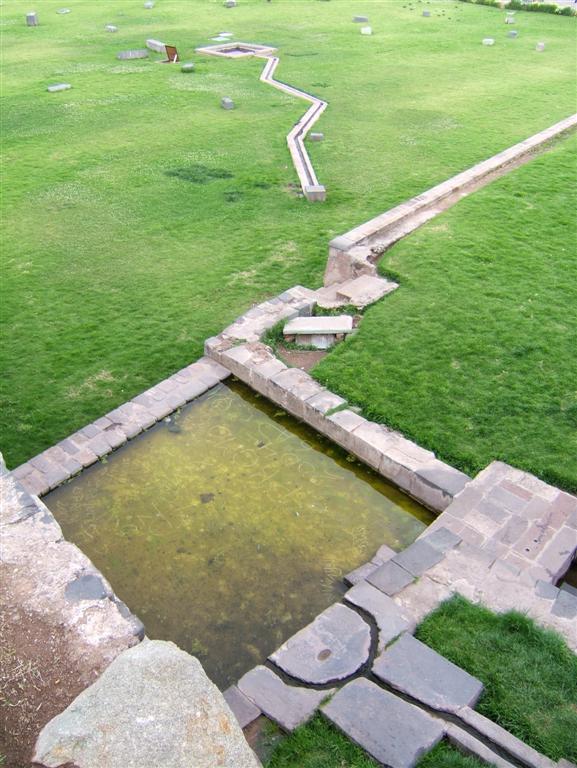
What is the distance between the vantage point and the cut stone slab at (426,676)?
4.26 m

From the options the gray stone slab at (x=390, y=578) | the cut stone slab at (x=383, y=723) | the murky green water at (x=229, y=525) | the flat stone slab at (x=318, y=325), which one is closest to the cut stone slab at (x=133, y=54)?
the flat stone slab at (x=318, y=325)

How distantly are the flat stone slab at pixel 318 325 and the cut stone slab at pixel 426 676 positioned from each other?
4.42 meters

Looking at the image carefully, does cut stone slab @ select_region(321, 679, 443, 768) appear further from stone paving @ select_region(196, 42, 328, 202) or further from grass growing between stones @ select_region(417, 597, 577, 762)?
stone paving @ select_region(196, 42, 328, 202)

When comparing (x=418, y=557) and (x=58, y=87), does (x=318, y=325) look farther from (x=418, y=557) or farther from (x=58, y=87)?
(x=58, y=87)

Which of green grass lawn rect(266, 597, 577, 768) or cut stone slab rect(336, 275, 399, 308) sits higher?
cut stone slab rect(336, 275, 399, 308)

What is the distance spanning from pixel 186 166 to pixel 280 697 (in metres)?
11.5

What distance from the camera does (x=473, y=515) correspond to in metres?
5.82

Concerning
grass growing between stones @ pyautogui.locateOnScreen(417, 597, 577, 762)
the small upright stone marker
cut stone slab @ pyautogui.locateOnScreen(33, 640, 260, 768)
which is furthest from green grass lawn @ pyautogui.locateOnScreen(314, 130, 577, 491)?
the small upright stone marker

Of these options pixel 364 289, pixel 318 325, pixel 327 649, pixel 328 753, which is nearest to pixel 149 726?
pixel 328 753

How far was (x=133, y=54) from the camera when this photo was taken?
21.6 m

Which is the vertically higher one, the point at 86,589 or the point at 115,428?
the point at 86,589

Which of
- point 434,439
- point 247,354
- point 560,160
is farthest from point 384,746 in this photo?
point 560,160

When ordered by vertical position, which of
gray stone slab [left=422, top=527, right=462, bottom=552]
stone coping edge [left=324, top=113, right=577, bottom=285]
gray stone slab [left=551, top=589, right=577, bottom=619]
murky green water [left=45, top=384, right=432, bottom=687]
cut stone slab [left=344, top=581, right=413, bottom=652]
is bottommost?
murky green water [left=45, top=384, right=432, bottom=687]

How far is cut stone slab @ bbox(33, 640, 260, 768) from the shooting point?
259 centimetres
